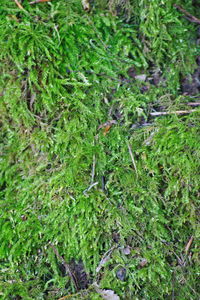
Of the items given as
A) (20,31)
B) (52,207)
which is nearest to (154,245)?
(52,207)

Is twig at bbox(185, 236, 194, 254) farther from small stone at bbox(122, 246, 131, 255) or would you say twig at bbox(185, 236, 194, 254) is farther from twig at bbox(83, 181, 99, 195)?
twig at bbox(83, 181, 99, 195)

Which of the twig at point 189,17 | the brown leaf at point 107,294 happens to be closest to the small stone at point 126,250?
the brown leaf at point 107,294

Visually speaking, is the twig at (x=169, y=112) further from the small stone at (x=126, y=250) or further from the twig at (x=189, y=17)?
the small stone at (x=126, y=250)

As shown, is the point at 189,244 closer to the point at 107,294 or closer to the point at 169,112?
the point at 107,294

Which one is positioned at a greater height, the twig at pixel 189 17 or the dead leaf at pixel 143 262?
the twig at pixel 189 17

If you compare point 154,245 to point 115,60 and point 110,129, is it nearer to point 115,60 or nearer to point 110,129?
point 110,129

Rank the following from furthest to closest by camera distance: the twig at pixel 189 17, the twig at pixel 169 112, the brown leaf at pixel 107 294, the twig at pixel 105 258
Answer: the twig at pixel 189 17, the twig at pixel 169 112, the twig at pixel 105 258, the brown leaf at pixel 107 294

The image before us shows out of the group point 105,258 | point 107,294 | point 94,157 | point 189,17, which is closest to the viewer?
point 107,294

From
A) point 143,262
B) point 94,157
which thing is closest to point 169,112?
point 94,157
